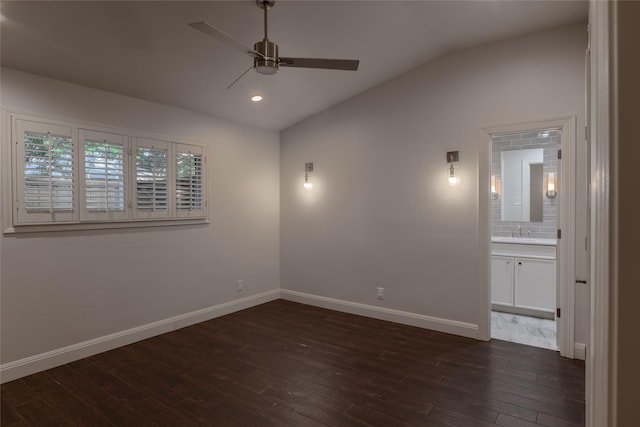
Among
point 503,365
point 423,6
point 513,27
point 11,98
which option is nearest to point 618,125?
point 423,6

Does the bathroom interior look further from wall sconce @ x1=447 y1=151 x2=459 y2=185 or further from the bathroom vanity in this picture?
wall sconce @ x1=447 y1=151 x2=459 y2=185

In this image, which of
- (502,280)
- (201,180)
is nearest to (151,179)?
(201,180)

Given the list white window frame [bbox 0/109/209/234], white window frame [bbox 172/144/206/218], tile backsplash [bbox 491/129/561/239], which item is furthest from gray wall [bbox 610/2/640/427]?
tile backsplash [bbox 491/129/561/239]

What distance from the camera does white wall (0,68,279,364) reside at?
3.12m

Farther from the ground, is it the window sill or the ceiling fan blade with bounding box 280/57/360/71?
the ceiling fan blade with bounding box 280/57/360/71

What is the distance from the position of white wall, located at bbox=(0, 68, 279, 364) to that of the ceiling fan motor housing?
7.09ft

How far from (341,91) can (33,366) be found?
14.1 ft

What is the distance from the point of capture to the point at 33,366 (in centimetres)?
315

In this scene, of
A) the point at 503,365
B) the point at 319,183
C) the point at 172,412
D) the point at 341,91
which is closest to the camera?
the point at 172,412

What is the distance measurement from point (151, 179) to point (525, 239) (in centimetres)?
500

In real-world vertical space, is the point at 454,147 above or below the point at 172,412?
above

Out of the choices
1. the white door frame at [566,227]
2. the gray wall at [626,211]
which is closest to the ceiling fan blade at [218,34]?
the gray wall at [626,211]

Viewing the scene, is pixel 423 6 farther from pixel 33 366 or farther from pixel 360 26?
pixel 33 366

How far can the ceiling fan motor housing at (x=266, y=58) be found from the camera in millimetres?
2348
